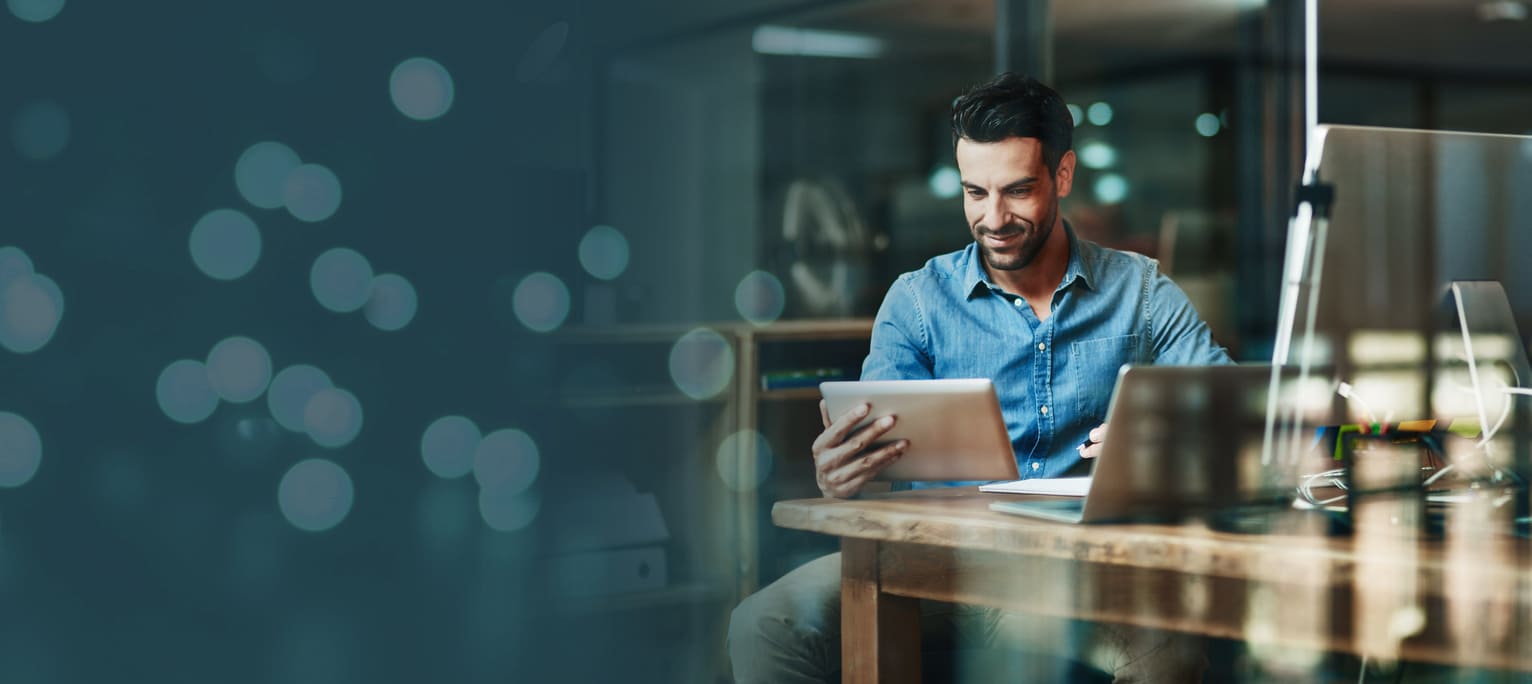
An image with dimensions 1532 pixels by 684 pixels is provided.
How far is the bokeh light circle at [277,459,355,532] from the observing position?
1.29 metres

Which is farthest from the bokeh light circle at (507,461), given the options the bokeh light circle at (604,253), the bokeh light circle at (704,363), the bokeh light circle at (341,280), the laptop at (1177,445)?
the bokeh light circle at (704,363)

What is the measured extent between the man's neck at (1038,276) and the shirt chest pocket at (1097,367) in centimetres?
8

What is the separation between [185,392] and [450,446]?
314 mm

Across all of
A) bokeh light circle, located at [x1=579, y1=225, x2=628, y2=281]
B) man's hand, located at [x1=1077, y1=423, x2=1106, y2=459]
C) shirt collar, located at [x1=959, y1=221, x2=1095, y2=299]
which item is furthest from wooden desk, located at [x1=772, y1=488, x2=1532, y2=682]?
bokeh light circle, located at [x1=579, y1=225, x2=628, y2=281]

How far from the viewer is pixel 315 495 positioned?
1314 mm

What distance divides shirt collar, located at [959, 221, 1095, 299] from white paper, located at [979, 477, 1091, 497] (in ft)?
1.17

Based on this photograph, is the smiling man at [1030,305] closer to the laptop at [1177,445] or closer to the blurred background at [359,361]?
the blurred background at [359,361]

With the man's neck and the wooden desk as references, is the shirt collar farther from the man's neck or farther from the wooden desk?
the wooden desk

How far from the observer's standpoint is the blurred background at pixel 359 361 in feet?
3.77

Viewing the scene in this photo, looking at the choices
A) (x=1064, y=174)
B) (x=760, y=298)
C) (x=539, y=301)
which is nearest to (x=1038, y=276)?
(x=1064, y=174)

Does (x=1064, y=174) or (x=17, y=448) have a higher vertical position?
(x=1064, y=174)

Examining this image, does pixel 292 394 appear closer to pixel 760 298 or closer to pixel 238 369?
pixel 238 369

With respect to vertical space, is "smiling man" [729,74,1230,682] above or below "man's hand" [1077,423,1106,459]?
above

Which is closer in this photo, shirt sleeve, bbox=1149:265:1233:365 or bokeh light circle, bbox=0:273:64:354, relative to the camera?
bokeh light circle, bbox=0:273:64:354
